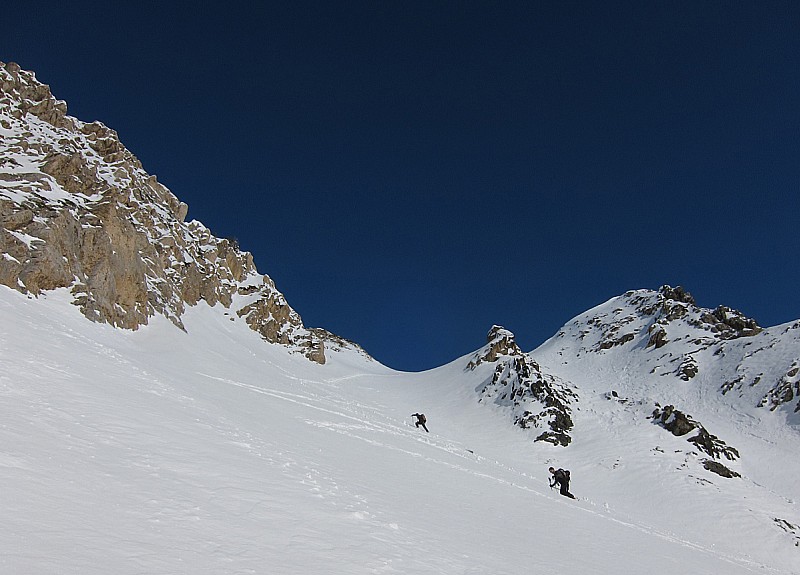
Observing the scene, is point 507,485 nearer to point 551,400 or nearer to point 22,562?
point 22,562

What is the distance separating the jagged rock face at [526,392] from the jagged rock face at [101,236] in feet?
85.5

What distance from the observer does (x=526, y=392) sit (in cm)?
4438

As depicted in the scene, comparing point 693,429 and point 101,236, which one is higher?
point 101,236

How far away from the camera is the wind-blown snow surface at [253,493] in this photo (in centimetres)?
541

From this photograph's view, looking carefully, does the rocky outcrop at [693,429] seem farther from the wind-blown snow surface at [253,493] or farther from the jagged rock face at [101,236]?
the jagged rock face at [101,236]

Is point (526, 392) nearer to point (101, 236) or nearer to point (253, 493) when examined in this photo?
point (101, 236)

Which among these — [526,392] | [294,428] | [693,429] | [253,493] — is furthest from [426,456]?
[693,429]

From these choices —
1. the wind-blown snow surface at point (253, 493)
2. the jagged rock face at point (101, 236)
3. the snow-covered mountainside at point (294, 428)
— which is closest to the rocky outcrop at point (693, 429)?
the snow-covered mountainside at point (294, 428)

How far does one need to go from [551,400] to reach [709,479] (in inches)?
531

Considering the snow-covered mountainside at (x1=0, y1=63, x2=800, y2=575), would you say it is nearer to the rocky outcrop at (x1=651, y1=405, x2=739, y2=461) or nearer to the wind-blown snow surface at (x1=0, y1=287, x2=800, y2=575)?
the wind-blown snow surface at (x1=0, y1=287, x2=800, y2=575)

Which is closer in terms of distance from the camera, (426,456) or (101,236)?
(426,456)

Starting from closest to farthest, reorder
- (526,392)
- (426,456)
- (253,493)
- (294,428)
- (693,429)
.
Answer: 1. (253,493)
2. (294,428)
3. (426,456)
4. (693,429)
5. (526,392)

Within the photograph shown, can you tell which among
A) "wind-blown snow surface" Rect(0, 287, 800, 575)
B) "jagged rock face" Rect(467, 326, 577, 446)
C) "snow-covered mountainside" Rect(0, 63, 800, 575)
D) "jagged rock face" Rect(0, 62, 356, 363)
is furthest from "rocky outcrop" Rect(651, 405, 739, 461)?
"jagged rock face" Rect(0, 62, 356, 363)

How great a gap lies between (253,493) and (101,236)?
32.6 m
